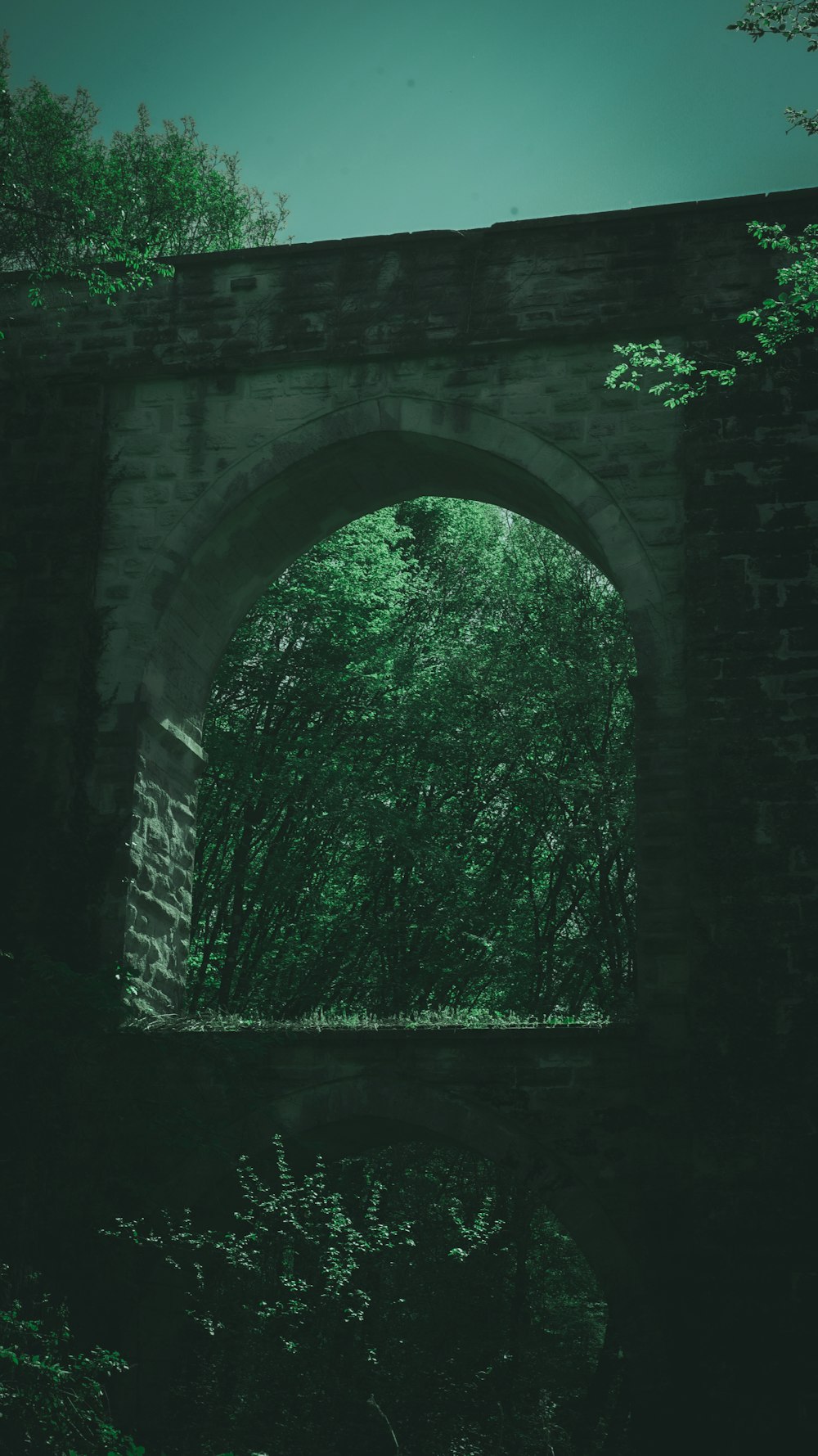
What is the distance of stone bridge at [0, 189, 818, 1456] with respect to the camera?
27.4ft

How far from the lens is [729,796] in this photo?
8891mm

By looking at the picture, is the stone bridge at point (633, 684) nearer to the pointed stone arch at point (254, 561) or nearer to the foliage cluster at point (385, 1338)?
the pointed stone arch at point (254, 561)

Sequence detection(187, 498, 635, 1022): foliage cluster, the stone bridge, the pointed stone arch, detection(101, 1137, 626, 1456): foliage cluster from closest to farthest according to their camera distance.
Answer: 1. detection(101, 1137, 626, 1456): foliage cluster
2. the stone bridge
3. the pointed stone arch
4. detection(187, 498, 635, 1022): foliage cluster

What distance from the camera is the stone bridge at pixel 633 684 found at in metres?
8.34

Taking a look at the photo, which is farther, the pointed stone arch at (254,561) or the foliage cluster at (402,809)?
the foliage cluster at (402,809)

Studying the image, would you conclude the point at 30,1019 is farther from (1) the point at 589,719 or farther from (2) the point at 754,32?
(1) the point at 589,719

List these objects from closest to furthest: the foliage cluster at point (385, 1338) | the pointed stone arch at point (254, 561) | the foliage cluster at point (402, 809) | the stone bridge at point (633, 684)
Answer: the foliage cluster at point (385, 1338) < the stone bridge at point (633, 684) < the pointed stone arch at point (254, 561) < the foliage cluster at point (402, 809)

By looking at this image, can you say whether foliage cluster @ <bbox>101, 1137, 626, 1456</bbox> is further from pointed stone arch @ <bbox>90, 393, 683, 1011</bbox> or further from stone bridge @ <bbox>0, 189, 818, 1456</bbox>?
pointed stone arch @ <bbox>90, 393, 683, 1011</bbox>

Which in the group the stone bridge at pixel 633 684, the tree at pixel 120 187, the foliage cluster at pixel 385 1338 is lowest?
the foliage cluster at pixel 385 1338

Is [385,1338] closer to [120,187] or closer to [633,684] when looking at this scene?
[633,684]

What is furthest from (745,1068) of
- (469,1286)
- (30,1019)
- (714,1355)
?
(30,1019)

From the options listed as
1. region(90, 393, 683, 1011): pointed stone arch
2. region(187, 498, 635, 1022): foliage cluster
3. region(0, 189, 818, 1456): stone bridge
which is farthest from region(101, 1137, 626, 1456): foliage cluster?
region(187, 498, 635, 1022): foliage cluster

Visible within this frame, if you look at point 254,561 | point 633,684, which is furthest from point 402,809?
point 633,684

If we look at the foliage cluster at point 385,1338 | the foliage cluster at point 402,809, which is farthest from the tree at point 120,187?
the foliage cluster at point 385,1338
